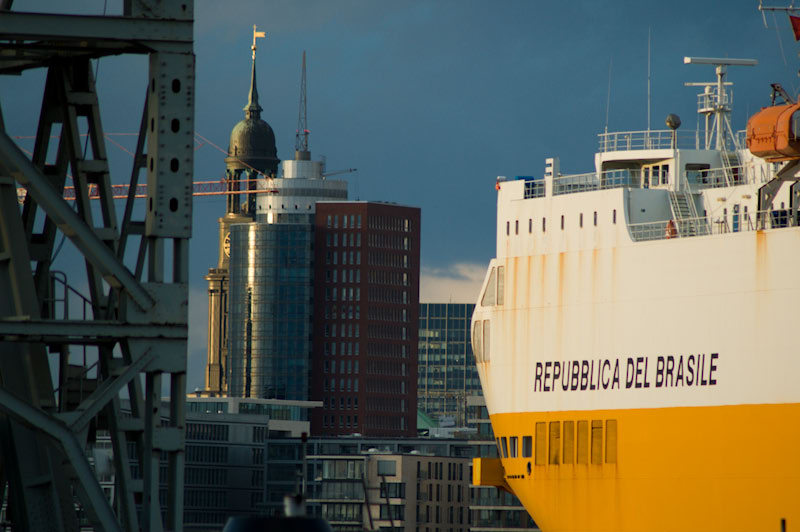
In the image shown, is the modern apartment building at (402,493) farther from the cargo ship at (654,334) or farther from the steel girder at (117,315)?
the steel girder at (117,315)

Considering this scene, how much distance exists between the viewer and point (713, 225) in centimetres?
5316

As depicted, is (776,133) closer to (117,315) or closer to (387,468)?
(117,315)

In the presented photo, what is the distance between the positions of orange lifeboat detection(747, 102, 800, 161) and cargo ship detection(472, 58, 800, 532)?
5 cm

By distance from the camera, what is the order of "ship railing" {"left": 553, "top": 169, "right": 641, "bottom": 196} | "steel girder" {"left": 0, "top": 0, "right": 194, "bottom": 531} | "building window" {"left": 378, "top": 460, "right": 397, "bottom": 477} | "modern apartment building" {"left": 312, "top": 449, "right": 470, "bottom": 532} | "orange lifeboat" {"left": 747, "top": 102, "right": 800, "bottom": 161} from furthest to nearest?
"building window" {"left": 378, "top": 460, "right": 397, "bottom": 477}, "modern apartment building" {"left": 312, "top": 449, "right": 470, "bottom": 532}, "ship railing" {"left": 553, "top": 169, "right": 641, "bottom": 196}, "orange lifeboat" {"left": 747, "top": 102, "right": 800, "bottom": 161}, "steel girder" {"left": 0, "top": 0, "right": 194, "bottom": 531}

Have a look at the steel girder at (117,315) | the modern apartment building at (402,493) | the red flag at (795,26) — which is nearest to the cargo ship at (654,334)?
the red flag at (795,26)

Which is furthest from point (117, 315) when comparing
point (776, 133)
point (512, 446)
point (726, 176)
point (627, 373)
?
point (512, 446)

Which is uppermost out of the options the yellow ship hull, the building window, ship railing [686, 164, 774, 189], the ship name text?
ship railing [686, 164, 774, 189]

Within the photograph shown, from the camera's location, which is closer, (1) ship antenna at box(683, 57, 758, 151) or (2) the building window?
(1) ship antenna at box(683, 57, 758, 151)

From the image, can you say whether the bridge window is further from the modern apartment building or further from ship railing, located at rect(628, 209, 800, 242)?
the modern apartment building

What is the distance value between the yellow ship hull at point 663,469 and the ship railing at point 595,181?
28.5ft

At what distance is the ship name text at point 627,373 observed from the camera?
49812 mm

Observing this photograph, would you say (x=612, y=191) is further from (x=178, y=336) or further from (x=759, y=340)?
(x=178, y=336)

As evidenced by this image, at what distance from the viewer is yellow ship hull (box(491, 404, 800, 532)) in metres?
46.8

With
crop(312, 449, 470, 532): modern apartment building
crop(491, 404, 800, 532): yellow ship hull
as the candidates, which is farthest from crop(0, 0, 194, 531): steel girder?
crop(312, 449, 470, 532): modern apartment building
